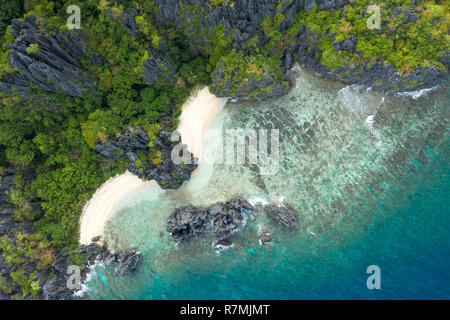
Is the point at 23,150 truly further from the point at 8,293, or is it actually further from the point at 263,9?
the point at 263,9

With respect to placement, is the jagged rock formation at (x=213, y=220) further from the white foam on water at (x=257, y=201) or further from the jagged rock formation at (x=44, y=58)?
the jagged rock formation at (x=44, y=58)

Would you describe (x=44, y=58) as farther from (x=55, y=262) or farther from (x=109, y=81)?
(x=55, y=262)

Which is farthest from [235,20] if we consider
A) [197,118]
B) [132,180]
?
[132,180]

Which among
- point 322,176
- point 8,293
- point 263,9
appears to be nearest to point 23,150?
point 8,293

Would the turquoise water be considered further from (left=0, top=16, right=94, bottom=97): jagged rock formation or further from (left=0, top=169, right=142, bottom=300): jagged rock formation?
(left=0, top=16, right=94, bottom=97): jagged rock formation

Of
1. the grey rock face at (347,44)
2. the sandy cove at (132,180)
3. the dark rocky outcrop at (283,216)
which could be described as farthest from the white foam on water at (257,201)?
the grey rock face at (347,44)

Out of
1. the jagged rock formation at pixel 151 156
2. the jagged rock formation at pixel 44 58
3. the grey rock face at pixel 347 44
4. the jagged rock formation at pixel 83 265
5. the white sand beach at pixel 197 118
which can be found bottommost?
the jagged rock formation at pixel 83 265
